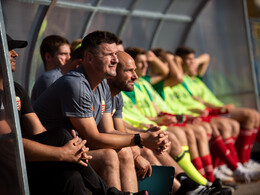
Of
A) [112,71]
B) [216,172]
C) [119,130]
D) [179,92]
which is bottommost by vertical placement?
[216,172]

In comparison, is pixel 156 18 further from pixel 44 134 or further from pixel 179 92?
pixel 44 134

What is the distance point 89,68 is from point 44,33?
1.82 meters

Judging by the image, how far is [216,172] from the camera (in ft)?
20.9

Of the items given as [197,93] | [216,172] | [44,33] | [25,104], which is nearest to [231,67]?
[197,93]

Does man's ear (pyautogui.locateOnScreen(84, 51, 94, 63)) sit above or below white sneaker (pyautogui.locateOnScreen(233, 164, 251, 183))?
above

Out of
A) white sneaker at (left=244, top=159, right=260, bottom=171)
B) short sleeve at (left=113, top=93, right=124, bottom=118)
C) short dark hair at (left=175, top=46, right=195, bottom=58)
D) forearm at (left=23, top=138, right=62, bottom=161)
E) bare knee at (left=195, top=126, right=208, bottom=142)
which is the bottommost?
white sneaker at (left=244, top=159, right=260, bottom=171)

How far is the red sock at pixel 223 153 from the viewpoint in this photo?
632 cm

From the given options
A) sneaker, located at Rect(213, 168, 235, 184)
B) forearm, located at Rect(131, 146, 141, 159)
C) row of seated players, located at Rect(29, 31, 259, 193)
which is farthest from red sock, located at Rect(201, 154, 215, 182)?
forearm, located at Rect(131, 146, 141, 159)

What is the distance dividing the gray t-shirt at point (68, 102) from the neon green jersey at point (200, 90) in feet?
12.0

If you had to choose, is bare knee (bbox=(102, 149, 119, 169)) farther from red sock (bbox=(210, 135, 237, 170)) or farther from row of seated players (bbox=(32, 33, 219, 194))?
red sock (bbox=(210, 135, 237, 170))

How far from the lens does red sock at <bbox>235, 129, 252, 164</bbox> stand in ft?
22.5

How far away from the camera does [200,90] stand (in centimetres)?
779

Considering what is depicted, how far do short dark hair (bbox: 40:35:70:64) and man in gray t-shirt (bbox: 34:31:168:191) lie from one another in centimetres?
114

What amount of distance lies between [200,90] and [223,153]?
1.68 meters
